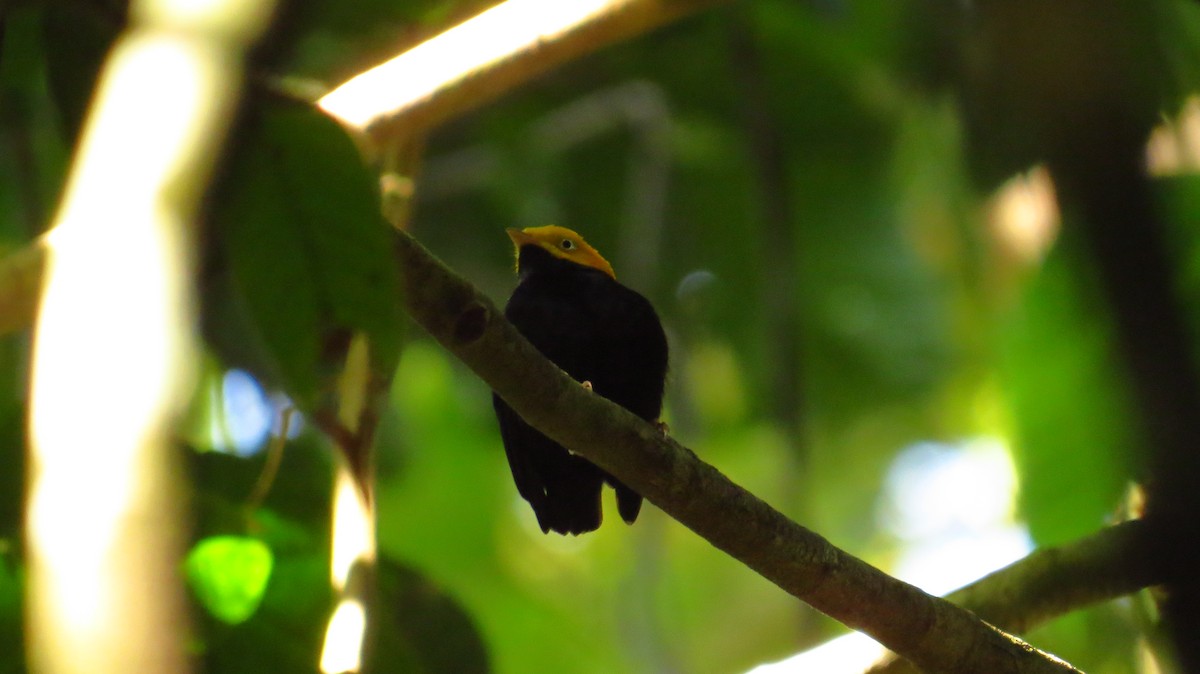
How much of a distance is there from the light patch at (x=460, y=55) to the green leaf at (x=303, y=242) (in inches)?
72.1

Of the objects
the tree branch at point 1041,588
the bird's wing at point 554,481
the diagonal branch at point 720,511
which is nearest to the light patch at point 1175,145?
the tree branch at point 1041,588

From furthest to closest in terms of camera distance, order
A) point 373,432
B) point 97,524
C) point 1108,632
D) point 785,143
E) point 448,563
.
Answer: point 448,563 → point 785,143 → point 1108,632 → point 373,432 → point 97,524

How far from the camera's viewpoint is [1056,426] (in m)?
2.99

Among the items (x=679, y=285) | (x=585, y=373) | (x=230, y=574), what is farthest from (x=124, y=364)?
(x=679, y=285)

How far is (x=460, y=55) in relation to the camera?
3361 mm

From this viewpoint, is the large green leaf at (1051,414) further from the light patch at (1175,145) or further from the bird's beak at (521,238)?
the bird's beak at (521,238)

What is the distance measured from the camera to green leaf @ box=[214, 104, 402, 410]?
1.41 m

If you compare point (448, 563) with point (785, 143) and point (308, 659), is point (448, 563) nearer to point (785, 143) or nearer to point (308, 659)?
point (785, 143)

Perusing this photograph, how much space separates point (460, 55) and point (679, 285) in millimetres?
2904

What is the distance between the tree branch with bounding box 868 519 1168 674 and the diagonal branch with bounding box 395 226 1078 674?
0.18 meters

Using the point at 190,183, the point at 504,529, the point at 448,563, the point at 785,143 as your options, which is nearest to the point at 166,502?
the point at 190,183

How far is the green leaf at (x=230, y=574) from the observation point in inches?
102

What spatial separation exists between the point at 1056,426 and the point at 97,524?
262 centimetres

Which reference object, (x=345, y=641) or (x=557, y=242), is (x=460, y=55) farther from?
(x=345, y=641)
